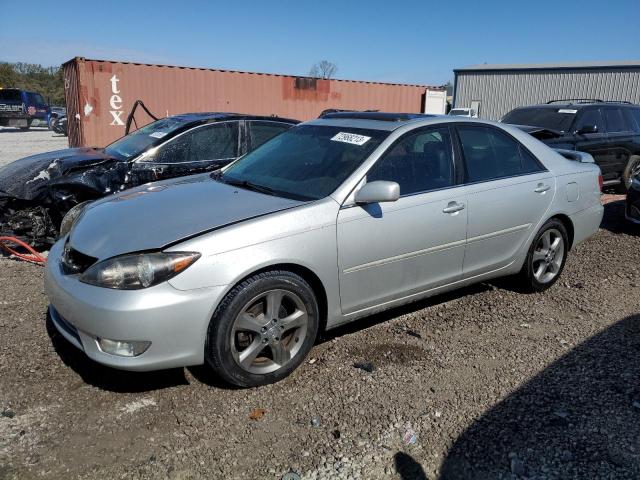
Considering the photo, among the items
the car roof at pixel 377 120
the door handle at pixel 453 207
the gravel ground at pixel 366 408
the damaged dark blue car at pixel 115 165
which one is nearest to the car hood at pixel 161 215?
the gravel ground at pixel 366 408

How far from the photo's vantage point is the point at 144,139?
6.17 m

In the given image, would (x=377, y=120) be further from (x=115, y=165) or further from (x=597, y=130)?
(x=597, y=130)

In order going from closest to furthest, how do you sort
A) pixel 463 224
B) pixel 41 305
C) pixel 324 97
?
pixel 463 224, pixel 41 305, pixel 324 97

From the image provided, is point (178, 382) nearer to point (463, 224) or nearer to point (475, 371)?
point (475, 371)

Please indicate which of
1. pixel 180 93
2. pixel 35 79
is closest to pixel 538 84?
pixel 180 93

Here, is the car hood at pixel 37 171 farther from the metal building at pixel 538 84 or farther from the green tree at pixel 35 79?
the green tree at pixel 35 79

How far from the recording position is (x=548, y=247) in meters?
4.66

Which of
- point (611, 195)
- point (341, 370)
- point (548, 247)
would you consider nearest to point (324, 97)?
point (611, 195)

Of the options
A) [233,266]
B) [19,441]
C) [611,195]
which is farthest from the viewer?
[611,195]

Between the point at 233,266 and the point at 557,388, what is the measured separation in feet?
6.78

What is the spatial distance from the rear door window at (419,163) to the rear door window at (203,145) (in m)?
3.02

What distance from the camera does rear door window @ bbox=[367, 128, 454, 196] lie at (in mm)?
3580

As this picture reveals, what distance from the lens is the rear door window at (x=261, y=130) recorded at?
6.42 meters

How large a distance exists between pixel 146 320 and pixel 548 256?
138 inches
